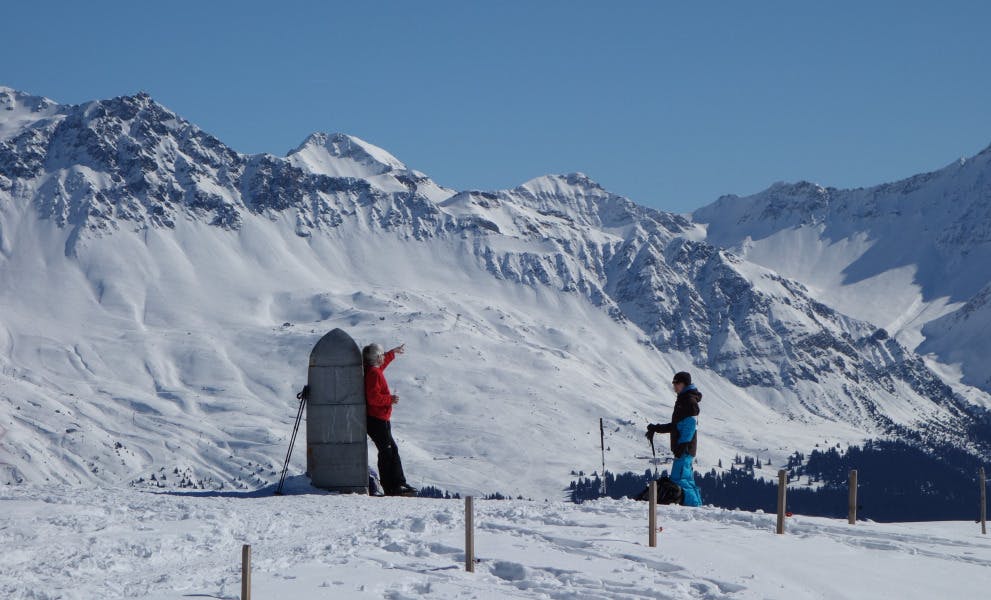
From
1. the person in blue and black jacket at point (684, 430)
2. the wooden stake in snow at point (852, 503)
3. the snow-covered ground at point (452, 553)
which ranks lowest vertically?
the snow-covered ground at point (452, 553)

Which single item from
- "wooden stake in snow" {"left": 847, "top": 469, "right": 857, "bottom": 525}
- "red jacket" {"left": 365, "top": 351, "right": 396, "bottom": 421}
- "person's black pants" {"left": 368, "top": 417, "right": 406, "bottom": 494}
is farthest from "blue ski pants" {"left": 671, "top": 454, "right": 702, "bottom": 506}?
"red jacket" {"left": 365, "top": 351, "right": 396, "bottom": 421}

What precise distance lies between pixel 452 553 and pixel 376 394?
31.6ft

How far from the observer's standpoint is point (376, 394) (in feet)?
87.4

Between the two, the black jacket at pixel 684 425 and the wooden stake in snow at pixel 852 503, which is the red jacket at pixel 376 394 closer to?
the black jacket at pixel 684 425

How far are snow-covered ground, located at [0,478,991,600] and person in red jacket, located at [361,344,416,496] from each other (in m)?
3.66

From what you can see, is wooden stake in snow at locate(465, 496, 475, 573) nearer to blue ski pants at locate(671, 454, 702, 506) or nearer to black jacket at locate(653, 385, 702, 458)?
black jacket at locate(653, 385, 702, 458)

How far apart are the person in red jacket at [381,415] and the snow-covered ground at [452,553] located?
3661 millimetres

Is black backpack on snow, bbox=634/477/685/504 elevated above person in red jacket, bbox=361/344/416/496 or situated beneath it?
situated beneath

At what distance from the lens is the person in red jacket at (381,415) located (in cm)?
2659

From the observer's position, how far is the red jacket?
2658 centimetres

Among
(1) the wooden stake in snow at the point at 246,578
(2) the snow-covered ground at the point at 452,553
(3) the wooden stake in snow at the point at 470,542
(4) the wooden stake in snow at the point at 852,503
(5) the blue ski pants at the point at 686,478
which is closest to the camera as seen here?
(1) the wooden stake in snow at the point at 246,578

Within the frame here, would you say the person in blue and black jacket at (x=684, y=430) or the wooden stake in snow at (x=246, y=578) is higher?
the person in blue and black jacket at (x=684, y=430)

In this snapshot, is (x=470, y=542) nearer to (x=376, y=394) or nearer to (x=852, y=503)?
(x=852, y=503)

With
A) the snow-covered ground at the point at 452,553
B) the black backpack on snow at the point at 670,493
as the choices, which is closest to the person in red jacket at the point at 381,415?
the snow-covered ground at the point at 452,553
